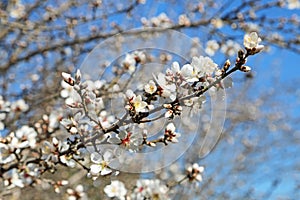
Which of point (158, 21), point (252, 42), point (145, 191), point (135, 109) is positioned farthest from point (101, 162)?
point (158, 21)

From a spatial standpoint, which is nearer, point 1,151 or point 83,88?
point 83,88

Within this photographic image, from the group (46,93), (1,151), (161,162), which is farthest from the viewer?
(46,93)

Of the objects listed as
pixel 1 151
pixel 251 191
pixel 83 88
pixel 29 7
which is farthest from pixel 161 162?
pixel 251 191

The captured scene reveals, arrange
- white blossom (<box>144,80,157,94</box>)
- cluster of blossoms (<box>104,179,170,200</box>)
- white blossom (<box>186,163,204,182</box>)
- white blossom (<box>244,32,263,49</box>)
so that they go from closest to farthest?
white blossom (<box>244,32,263,49</box>)
white blossom (<box>144,80,157,94</box>)
cluster of blossoms (<box>104,179,170,200</box>)
white blossom (<box>186,163,204,182</box>)

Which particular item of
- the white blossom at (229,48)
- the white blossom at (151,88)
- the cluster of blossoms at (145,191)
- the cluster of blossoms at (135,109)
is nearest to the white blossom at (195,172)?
the cluster of blossoms at (145,191)

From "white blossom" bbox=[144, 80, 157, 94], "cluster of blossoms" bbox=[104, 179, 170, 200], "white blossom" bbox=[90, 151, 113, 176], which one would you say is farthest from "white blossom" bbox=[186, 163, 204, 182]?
"white blossom" bbox=[144, 80, 157, 94]

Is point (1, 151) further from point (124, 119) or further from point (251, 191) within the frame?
point (251, 191)

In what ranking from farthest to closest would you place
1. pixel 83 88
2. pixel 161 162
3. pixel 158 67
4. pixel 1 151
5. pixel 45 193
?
1. pixel 45 193
2. pixel 161 162
3. pixel 158 67
4. pixel 1 151
5. pixel 83 88

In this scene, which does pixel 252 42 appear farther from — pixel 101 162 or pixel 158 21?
pixel 158 21

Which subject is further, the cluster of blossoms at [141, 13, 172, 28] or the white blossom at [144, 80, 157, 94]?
the cluster of blossoms at [141, 13, 172, 28]

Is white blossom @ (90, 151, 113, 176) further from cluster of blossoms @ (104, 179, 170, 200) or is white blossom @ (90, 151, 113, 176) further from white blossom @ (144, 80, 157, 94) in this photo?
cluster of blossoms @ (104, 179, 170, 200)

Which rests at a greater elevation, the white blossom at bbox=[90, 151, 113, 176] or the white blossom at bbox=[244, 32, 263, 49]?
the white blossom at bbox=[244, 32, 263, 49]
